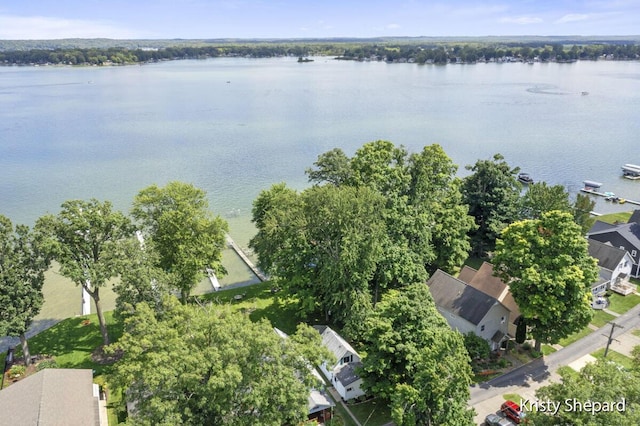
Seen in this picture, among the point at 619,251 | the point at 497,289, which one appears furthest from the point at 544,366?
the point at 619,251

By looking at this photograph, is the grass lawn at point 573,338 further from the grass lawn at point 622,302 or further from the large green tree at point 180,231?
the large green tree at point 180,231

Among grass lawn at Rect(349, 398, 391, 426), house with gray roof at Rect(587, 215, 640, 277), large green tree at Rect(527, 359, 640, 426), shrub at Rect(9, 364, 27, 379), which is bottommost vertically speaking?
grass lawn at Rect(349, 398, 391, 426)

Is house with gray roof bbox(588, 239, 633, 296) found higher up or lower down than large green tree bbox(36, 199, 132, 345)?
lower down

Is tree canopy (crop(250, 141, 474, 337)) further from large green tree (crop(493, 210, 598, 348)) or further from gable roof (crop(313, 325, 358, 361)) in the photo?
large green tree (crop(493, 210, 598, 348))

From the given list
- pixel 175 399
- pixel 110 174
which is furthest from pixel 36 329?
pixel 110 174

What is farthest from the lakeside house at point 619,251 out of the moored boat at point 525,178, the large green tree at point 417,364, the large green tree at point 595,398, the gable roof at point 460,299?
the moored boat at point 525,178

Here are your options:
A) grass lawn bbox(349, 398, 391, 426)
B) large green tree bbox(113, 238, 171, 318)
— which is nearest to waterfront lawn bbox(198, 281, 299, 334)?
large green tree bbox(113, 238, 171, 318)
